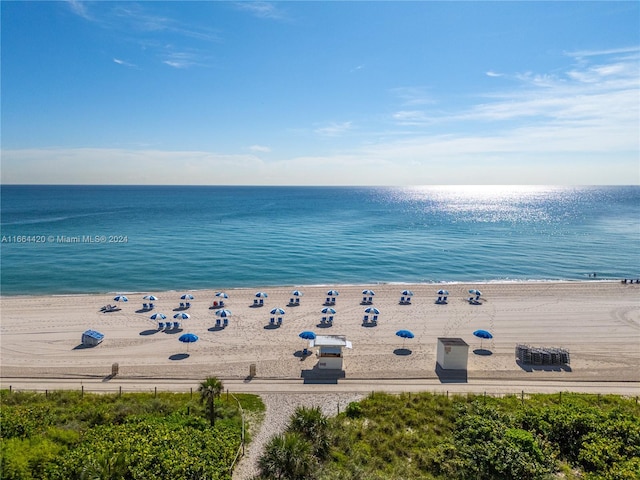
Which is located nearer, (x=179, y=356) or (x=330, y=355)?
(x=330, y=355)

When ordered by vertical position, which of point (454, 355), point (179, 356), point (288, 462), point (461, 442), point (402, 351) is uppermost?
point (288, 462)

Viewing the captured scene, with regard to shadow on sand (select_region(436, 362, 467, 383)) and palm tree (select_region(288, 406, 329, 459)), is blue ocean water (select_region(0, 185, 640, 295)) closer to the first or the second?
shadow on sand (select_region(436, 362, 467, 383))

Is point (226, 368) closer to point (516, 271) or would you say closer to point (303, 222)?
point (516, 271)

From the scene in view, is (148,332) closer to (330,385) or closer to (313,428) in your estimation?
(330,385)

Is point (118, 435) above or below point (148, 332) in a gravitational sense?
above

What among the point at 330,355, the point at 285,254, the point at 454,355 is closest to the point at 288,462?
the point at 330,355

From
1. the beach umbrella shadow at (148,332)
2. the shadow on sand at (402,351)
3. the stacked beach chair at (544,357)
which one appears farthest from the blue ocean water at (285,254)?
the stacked beach chair at (544,357)
